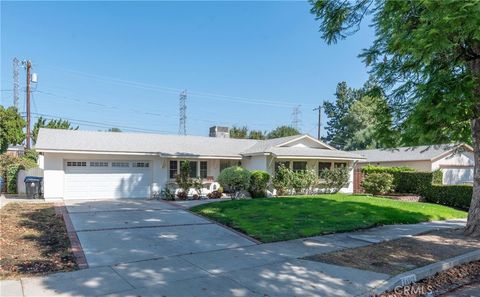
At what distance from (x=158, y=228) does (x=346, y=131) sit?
45.6 m

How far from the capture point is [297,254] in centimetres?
774

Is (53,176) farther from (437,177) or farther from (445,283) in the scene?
(437,177)

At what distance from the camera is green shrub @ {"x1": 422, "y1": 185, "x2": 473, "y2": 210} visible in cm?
1755

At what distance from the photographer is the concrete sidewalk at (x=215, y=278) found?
545 cm

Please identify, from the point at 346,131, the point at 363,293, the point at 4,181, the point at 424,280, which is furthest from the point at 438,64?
the point at 346,131

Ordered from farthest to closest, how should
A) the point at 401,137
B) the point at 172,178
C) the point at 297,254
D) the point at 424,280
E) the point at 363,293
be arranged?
the point at 172,178 → the point at 401,137 → the point at 297,254 → the point at 424,280 → the point at 363,293

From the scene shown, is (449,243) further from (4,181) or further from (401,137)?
(4,181)

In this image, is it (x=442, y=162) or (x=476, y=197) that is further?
(x=442, y=162)

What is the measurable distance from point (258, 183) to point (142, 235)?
10.5 metres

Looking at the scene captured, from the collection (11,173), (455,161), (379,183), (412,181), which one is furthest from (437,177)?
(11,173)

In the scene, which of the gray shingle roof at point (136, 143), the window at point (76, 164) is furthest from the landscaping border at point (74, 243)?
the gray shingle roof at point (136, 143)

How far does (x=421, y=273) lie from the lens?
665 cm

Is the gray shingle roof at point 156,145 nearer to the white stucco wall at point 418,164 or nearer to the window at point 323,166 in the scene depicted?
the window at point 323,166

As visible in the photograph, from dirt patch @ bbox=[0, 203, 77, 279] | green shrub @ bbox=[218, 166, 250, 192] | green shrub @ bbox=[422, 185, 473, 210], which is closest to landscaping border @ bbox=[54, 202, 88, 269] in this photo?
dirt patch @ bbox=[0, 203, 77, 279]
